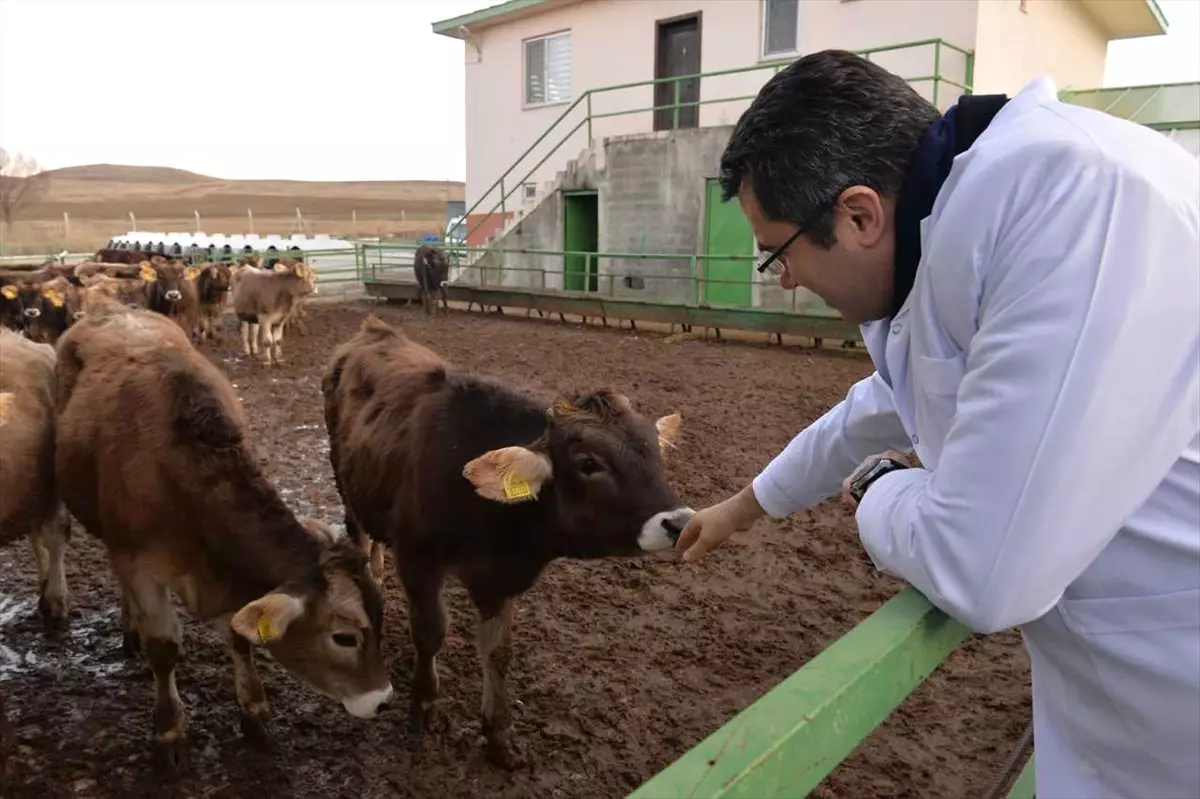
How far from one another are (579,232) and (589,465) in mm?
16563

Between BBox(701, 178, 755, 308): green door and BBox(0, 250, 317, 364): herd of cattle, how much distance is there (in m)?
7.54

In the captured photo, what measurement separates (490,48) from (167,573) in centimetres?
2041

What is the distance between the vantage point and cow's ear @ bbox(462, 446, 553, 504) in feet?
9.34

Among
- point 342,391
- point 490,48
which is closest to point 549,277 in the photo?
point 490,48

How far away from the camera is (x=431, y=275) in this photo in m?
18.3

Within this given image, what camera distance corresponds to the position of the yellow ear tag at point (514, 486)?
286 cm

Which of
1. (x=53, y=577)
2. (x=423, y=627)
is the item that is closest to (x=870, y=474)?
(x=423, y=627)

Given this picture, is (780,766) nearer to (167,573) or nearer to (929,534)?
(929,534)

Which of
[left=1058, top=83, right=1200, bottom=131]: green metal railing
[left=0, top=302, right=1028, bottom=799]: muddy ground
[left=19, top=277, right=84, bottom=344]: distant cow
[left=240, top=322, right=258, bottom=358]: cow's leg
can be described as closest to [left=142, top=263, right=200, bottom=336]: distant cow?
[left=240, top=322, right=258, bottom=358]: cow's leg

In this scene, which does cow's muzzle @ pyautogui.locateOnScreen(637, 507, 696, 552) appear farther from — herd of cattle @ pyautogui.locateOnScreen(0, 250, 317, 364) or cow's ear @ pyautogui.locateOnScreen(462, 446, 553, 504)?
herd of cattle @ pyautogui.locateOnScreen(0, 250, 317, 364)

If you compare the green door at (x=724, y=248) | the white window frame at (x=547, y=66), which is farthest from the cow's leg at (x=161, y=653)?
the white window frame at (x=547, y=66)

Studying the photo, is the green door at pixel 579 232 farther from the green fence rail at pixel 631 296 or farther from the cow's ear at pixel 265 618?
the cow's ear at pixel 265 618

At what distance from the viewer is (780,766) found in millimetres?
964

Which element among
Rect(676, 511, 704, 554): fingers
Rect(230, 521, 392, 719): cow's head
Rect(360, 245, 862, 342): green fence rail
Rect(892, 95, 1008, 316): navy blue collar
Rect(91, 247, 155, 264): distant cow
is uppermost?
Rect(892, 95, 1008, 316): navy blue collar
